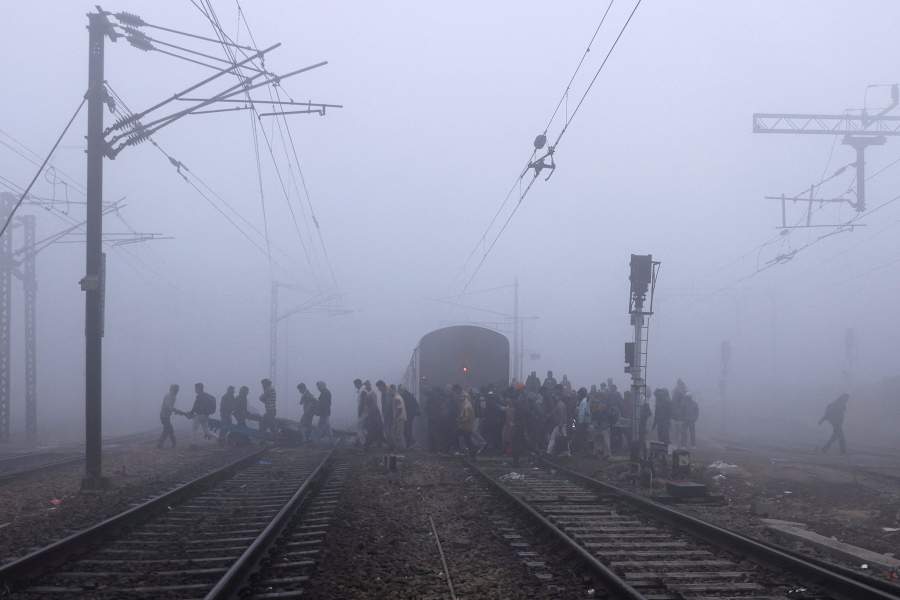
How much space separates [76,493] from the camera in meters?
14.7

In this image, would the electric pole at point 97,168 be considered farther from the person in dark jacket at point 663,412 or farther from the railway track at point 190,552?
the person in dark jacket at point 663,412

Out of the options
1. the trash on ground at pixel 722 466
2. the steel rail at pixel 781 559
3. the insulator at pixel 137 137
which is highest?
the insulator at pixel 137 137

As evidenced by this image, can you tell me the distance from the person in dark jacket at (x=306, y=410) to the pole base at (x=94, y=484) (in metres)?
10.7

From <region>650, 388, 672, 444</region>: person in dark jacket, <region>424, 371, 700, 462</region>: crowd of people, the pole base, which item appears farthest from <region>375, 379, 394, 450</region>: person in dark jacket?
the pole base

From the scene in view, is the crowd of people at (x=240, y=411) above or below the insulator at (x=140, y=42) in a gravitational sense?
below

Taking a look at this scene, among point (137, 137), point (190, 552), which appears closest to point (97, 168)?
point (137, 137)

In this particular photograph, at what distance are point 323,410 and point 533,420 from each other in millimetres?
6682

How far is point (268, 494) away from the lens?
14.5m

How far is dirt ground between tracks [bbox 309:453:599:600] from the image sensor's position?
761 cm

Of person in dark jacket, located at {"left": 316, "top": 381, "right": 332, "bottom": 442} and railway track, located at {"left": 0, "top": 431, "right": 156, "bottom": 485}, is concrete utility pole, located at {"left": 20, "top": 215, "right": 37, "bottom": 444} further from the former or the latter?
person in dark jacket, located at {"left": 316, "top": 381, "right": 332, "bottom": 442}

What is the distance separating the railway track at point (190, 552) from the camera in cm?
751

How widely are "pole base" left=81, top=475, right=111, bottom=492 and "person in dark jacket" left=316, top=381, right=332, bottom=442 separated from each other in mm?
9521

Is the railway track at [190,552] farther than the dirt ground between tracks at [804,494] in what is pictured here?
No

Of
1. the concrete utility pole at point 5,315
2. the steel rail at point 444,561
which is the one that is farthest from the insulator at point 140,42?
the concrete utility pole at point 5,315
